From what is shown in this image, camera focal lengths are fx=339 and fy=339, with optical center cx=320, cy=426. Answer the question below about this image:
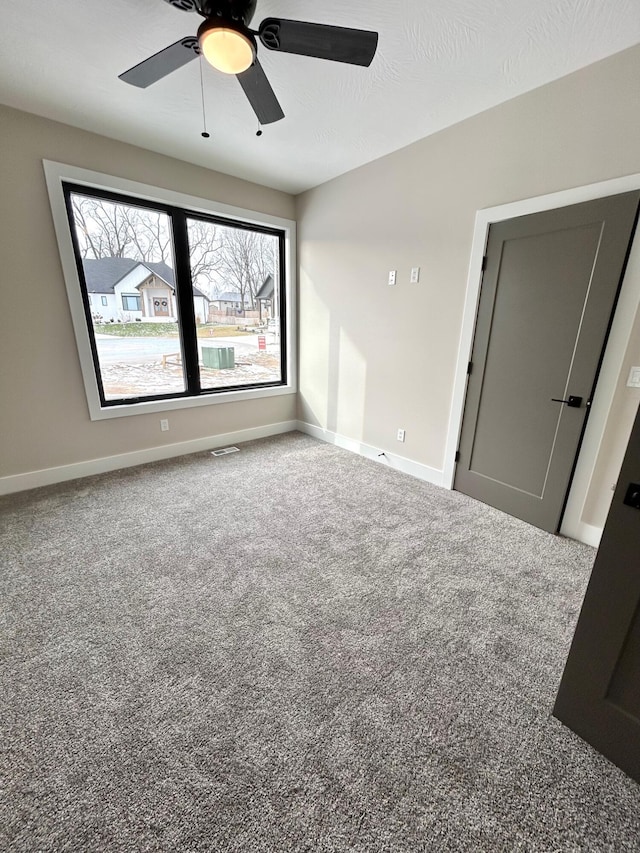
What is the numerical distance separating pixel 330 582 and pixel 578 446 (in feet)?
5.85

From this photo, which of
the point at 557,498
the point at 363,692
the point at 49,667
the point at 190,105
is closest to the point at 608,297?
the point at 557,498

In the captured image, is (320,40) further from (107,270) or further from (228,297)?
(228,297)

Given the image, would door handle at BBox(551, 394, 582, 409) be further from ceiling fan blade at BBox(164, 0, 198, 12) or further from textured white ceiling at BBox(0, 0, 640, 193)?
ceiling fan blade at BBox(164, 0, 198, 12)

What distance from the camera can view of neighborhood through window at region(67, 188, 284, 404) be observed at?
9.59 feet

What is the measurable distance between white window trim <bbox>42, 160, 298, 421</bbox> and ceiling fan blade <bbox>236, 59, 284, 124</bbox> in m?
1.56

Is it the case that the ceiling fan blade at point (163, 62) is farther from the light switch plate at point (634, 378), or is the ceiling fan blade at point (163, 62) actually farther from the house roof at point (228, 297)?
the light switch plate at point (634, 378)

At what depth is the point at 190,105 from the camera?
2.25 m

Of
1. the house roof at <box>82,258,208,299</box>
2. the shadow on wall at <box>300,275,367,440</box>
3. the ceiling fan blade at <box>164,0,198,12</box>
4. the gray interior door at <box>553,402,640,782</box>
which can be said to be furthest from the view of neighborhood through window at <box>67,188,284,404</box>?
the gray interior door at <box>553,402,640,782</box>

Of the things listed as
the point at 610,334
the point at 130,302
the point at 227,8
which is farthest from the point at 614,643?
the point at 130,302

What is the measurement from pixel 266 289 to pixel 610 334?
3.27m

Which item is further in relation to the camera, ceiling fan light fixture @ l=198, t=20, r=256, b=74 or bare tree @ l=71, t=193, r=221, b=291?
bare tree @ l=71, t=193, r=221, b=291

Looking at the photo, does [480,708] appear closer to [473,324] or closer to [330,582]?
[330,582]

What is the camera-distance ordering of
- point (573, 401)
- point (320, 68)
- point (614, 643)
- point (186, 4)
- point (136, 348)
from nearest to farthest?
point (614, 643)
point (186, 4)
point (320, 68)
point (573, 401)
point (136, 348)

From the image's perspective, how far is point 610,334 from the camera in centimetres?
197
